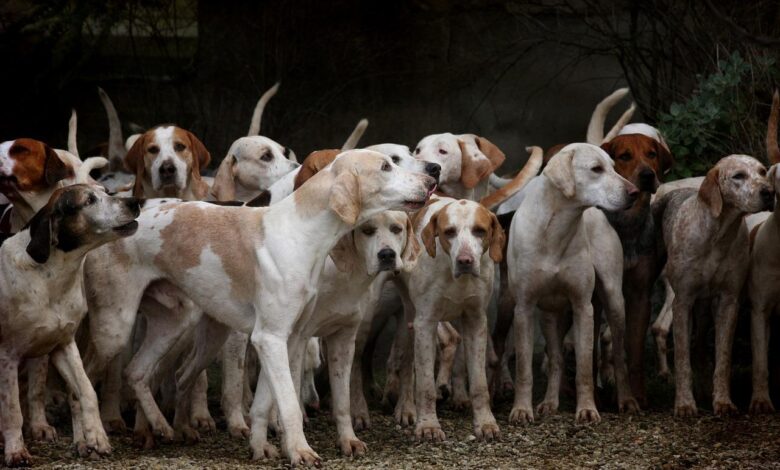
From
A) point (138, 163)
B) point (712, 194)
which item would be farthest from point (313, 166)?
point (712, 194)

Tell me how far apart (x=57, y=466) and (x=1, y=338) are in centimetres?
63

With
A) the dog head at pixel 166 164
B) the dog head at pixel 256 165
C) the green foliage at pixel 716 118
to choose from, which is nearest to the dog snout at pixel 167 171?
the dog head at pixel 166 164

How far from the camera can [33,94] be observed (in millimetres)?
11219

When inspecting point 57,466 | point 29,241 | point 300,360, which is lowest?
point 57,466

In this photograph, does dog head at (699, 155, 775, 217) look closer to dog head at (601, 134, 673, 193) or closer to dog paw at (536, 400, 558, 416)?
dog head at (601, 134, 673, 193)

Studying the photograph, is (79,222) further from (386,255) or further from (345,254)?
(386,255)

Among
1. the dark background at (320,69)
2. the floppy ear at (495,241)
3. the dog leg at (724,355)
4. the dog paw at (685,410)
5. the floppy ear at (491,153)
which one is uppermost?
the dark background at (320,69)

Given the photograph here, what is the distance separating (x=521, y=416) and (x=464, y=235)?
109 cm

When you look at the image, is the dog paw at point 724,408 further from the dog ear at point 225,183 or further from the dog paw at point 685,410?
the dog ear at point 225,183

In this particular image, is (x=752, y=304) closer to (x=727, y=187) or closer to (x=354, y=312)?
(x=727, y=187)

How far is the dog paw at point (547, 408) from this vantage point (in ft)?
25.0

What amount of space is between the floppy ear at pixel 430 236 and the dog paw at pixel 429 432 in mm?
843

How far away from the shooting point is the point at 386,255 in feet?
21.4

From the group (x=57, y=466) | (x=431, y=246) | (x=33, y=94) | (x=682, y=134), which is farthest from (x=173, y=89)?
(x=57, y=466)
